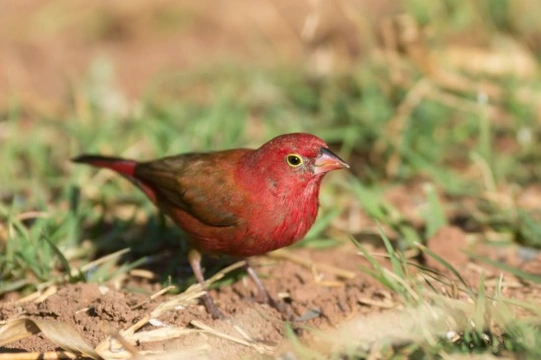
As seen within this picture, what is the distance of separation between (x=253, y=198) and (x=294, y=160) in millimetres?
252

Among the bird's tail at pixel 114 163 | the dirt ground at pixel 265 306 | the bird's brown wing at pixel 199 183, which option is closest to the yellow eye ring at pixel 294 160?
the bird's brown wing at pixel 199 183

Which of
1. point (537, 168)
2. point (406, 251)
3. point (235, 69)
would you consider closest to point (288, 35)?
point (235, 69)

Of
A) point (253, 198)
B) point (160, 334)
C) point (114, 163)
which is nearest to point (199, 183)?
point (253, 198)

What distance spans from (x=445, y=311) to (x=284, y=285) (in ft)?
3.77

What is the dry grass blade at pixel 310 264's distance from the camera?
161 inches

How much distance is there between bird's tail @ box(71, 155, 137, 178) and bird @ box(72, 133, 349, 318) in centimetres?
38

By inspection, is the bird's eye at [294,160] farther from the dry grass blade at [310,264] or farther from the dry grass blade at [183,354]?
the dry grass blade at [183,354]

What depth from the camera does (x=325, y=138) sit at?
5.36 metres

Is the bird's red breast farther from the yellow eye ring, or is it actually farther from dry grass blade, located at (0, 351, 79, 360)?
dry grass blade, located at (0, 351, 79, 360)

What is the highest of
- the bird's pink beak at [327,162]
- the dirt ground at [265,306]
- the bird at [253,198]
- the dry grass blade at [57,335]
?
the bird's pink beak at [327,162]

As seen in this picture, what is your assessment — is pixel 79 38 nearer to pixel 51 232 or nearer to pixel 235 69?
pixel 235 69

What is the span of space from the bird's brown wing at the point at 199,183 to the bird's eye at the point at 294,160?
0.95ft

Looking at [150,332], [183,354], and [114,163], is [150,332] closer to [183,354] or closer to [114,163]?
[183,354]

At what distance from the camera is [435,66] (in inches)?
221
